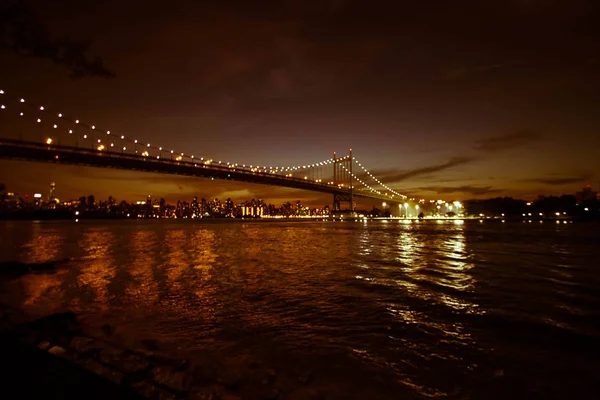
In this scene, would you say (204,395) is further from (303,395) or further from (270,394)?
(303,395)

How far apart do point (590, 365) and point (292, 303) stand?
12.1 feet

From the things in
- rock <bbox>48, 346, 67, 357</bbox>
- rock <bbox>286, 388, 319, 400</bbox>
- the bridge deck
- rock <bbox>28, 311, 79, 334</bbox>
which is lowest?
rock <bbox>286, 388, 319, 400</bbox>

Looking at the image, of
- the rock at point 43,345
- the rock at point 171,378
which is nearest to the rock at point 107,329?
the rock at point 43,345

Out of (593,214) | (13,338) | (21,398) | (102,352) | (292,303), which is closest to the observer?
(21,398)

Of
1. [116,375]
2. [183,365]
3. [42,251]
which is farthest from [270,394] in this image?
[42,251]

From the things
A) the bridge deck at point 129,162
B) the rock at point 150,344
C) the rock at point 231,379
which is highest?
the bridge deck at point 129,162

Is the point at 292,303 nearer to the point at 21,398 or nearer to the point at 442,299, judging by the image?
the point at 442,299

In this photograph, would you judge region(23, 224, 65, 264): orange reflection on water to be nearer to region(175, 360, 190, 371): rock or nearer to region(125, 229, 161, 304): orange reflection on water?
region(125, 229, 161, 304): orange reflection on water

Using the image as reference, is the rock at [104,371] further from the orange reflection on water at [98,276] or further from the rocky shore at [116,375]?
the orange reflection on water at [98,276]

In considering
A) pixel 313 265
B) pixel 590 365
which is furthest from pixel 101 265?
pixel 590 365

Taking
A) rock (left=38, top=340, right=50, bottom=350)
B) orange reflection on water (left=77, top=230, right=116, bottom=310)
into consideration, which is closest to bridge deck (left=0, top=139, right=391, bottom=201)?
orange reflection on water (left=77, top=230, right=116, bottom=310)

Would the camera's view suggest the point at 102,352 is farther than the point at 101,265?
No

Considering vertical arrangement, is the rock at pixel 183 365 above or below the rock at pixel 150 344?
above

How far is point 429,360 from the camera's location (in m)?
3.41
